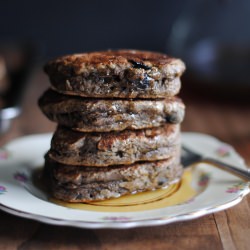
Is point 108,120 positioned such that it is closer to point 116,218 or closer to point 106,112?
point 106,112

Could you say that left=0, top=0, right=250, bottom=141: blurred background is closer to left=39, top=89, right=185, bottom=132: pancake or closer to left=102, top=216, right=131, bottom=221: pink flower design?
left=39, top=89, right=185, bottom=132: pancake

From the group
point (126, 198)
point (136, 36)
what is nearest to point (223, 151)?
point (126, 198)

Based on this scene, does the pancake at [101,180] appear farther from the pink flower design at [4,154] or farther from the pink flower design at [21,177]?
the pink flower design at [4,154]

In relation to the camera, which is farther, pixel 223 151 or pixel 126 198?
pixel 223 151

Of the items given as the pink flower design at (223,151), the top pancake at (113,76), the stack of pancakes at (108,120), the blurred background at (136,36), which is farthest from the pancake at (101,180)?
the blurred background at (136,36)

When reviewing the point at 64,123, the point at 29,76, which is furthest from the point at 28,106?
the point at 64,123
